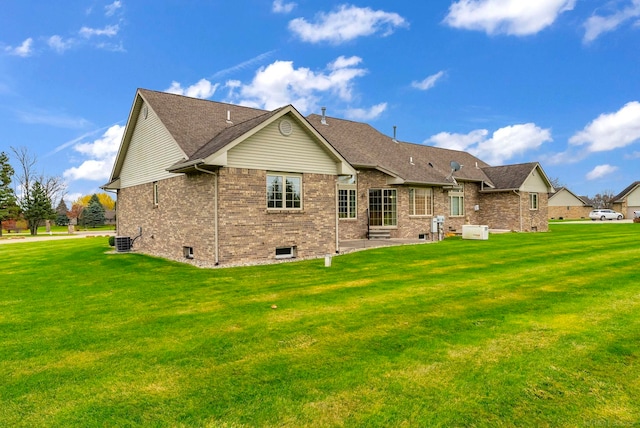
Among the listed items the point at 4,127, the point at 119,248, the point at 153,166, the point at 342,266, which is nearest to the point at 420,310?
the point at 342,266

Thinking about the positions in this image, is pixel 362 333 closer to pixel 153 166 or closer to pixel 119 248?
pixel 153 166

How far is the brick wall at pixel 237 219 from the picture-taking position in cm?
1227

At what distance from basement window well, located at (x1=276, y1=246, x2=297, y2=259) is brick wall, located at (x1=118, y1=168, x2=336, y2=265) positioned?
0.69 feet

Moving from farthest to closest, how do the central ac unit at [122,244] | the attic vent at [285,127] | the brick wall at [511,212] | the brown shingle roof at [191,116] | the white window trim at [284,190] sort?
the brick wall at [511,212], the central ac unit at [122,244], the brown shingle roof at [191,116], the attic vent at [285,127], the white window trim at [284,190]

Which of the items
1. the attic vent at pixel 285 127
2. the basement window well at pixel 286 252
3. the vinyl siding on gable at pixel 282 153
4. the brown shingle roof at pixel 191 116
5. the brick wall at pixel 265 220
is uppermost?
the brown shingle roof at pixel 191 116

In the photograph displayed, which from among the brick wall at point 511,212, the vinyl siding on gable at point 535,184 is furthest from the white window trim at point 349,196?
the vinyl siding on gable at point 535,184

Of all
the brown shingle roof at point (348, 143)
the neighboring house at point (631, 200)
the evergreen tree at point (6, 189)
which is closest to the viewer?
the brown shingle roof at point (348, 143)

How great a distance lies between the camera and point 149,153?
16484 millimetres

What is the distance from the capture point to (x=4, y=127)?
46.5 metres

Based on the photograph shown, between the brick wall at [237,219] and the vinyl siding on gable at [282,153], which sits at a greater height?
the vinyl siding on gable at [282,153]

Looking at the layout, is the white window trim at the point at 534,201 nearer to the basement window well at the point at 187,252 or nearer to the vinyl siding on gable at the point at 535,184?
the vinyl siding on gable at the point at 535,184

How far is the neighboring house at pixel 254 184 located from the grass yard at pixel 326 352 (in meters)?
3.52

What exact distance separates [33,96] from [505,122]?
39852mm

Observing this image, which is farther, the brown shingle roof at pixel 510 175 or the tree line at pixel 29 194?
the tree line at pixel 29 194
